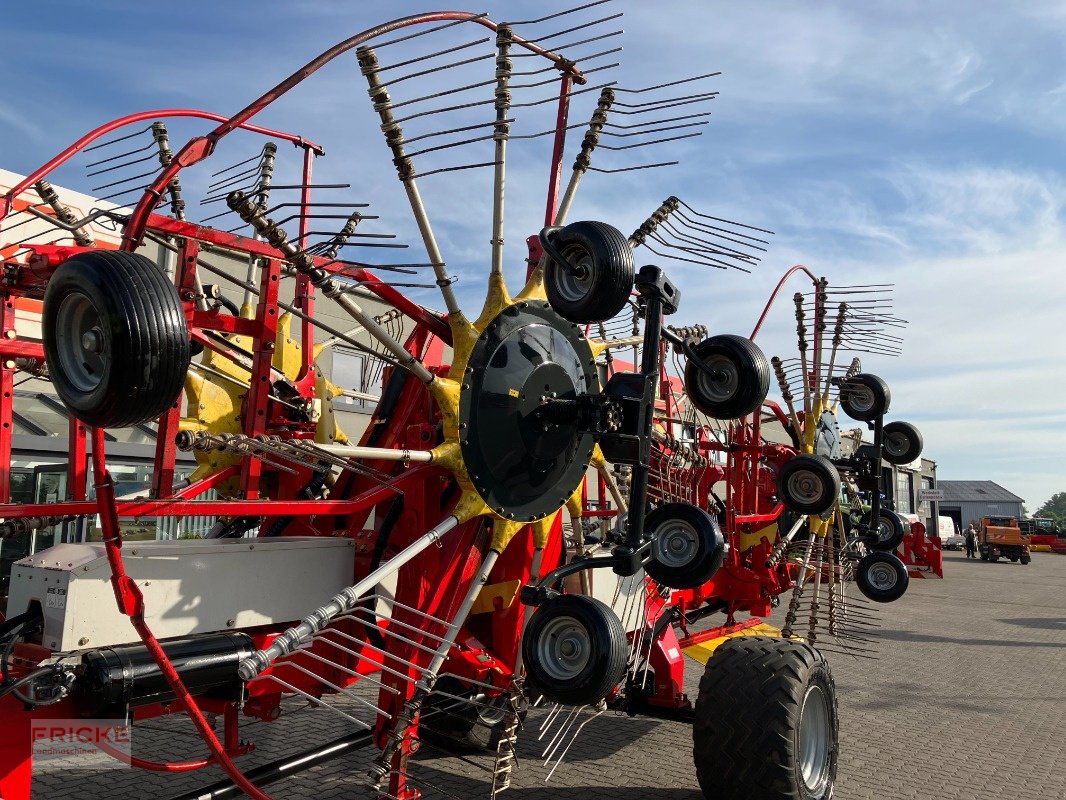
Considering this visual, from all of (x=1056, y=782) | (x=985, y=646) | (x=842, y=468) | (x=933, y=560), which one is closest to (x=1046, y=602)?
(x=933, y=560)

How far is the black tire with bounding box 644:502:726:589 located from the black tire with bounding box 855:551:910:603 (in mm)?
5835

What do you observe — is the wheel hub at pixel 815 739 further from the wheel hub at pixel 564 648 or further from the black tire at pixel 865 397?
the black tire at pixel 865 397

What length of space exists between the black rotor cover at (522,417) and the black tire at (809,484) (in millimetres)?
3857

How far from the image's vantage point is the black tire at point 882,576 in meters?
9.08

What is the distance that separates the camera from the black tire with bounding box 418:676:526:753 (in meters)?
4.65

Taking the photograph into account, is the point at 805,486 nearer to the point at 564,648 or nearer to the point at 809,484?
the point at 809,484

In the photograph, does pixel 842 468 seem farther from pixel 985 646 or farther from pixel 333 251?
pixel 333 251

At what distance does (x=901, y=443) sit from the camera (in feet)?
31.6

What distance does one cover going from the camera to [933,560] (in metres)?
20.2

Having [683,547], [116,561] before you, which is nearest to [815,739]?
[683,547]

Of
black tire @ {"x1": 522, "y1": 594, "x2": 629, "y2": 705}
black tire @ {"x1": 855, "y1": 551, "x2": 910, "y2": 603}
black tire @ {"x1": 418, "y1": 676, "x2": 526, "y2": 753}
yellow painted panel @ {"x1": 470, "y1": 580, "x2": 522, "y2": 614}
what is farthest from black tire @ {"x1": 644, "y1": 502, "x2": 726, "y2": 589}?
black tire @ {"x1": 855, "y1": 551, "x2": 910, "y2": 603}

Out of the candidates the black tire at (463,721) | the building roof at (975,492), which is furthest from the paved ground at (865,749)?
the building roof at (975,492)

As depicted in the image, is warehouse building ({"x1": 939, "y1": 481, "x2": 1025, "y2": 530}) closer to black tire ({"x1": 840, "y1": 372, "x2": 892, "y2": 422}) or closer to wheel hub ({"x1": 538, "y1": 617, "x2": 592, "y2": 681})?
black tire ({"x1": 840, "y1": 372, "x2": 892, "y2": 422})

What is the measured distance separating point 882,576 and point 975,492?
3185 inches
